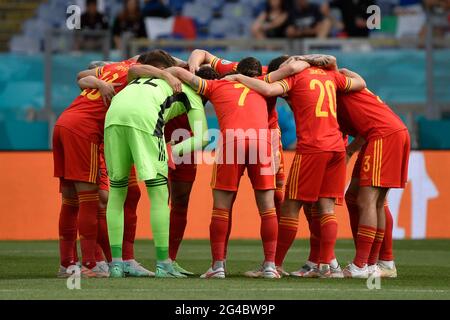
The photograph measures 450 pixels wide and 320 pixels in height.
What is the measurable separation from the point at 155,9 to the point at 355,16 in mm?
3597

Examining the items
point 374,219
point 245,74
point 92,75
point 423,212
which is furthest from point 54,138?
point 423,212

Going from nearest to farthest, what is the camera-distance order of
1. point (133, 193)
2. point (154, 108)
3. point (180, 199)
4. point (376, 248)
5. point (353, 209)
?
point (154, 108) < point (133, 193) < point (376, 248) < point (180, 199) < point (353, 209)

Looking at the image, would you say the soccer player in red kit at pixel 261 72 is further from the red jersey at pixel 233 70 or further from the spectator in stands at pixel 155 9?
the spectator in stands at pixel 155 9

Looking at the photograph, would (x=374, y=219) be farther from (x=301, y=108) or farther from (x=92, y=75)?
(x=92, y=75)

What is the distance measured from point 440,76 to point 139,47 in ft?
15.0

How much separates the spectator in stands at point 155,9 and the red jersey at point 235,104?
11.1 metres

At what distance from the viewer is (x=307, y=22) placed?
20297mm

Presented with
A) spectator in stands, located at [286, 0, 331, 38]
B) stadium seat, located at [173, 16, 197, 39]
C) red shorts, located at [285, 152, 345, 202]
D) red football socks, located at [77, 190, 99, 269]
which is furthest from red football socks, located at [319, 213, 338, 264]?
stadium seat, located at [173, 16, 197, 39]

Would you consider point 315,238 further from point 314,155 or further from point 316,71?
point 316,71

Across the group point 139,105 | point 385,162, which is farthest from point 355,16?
point 139,105

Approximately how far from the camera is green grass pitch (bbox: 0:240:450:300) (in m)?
8.58

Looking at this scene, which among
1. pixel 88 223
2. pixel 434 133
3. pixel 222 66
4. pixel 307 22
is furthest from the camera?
pixel 307 22

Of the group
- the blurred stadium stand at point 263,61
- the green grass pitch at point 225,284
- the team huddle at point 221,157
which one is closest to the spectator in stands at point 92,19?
the blurred stadium stand at point 263,61

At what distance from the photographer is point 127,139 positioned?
10.0 m
